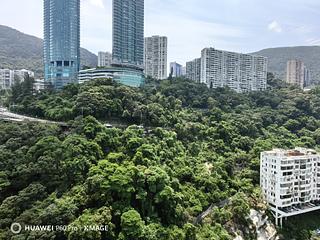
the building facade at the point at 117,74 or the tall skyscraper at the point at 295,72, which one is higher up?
the tall skyscraper at the point at 295,72

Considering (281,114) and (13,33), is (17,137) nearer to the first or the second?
(281,114)

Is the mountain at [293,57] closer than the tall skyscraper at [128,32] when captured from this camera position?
No

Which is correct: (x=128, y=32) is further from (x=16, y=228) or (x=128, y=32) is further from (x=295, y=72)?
(x=295, y=72)

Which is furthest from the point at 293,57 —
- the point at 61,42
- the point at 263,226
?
the point at 263,226

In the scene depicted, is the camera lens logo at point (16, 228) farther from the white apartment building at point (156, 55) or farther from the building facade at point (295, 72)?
the building facade at point (295, 72)

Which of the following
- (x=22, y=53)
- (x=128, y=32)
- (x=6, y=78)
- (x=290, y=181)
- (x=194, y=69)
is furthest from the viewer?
(x=22, y=53)

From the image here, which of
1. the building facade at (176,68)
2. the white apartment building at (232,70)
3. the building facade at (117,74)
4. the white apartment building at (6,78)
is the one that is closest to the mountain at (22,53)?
the white apartment building at (6,78)
